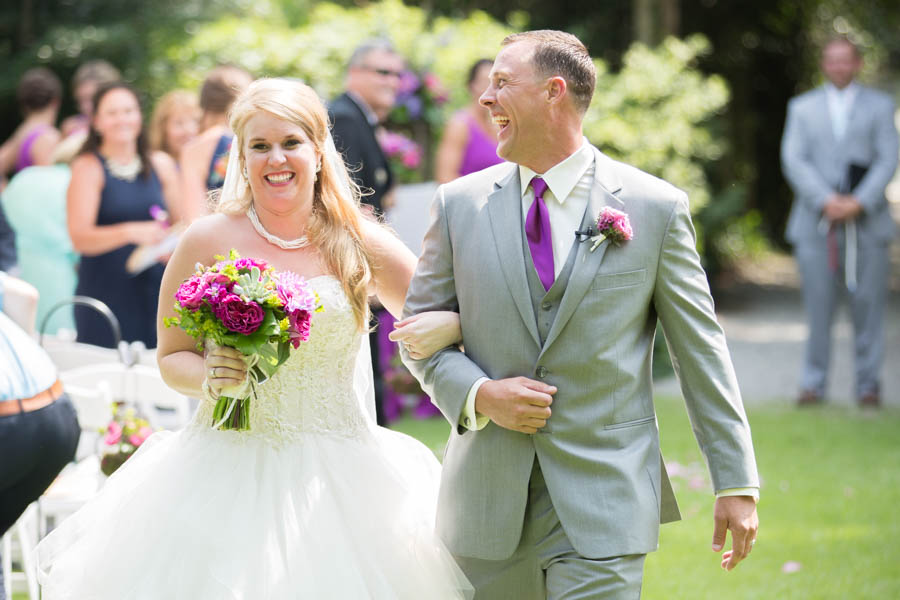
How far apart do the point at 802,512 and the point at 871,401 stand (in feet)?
10.2

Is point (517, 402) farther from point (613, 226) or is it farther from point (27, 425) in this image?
point (27, 425)

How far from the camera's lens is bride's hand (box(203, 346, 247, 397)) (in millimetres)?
3430

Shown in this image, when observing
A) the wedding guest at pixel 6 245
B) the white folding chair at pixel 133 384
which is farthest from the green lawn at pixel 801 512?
the wedding guest at pixel 6 245

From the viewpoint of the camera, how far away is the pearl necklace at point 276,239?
3908 mm

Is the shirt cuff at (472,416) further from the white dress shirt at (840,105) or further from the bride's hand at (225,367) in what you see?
the white dress shirt at (840,105)

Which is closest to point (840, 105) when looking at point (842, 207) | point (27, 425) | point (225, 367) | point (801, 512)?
point (842, 207)

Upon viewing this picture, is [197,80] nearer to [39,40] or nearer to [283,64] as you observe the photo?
[283,64]

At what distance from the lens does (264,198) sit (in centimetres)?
385

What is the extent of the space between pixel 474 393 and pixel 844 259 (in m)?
6.89

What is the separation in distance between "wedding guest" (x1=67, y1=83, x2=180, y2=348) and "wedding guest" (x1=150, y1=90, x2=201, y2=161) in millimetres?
950

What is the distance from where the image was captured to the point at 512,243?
3412mm

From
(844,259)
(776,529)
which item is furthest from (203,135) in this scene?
(844,259)

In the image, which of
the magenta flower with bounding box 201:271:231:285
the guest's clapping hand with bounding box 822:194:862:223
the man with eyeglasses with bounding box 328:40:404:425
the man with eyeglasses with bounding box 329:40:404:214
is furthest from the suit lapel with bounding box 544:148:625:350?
the guest's clapping hand with bounding box 822:194:862:223

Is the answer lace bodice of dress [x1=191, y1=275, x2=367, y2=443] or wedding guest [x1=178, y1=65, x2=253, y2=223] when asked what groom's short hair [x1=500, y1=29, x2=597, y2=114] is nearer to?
lace bodice of dress [x1=191, y1=275, x2=367, y2=443]
